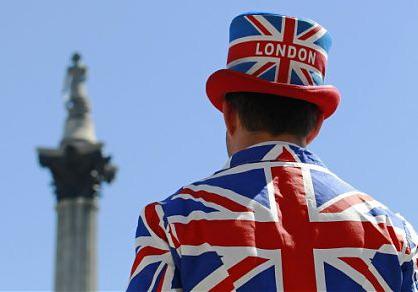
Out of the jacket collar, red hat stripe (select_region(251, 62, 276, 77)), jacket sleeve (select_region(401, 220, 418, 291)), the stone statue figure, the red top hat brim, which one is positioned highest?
the stone statue figure

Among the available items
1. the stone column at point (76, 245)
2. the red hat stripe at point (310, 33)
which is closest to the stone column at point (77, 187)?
the stone column at point (76, 245)

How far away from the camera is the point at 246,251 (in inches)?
170

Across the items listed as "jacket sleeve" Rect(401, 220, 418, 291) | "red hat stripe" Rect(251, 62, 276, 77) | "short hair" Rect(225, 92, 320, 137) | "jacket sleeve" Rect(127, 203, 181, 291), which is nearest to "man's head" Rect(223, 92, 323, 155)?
"short hair" Rect(225, 92, 320, 137)

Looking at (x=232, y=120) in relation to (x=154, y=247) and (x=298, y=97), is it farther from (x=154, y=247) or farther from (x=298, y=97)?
(x=154, y=247)

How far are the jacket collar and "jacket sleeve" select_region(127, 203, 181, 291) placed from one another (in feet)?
1.13

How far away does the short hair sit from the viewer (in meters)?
4.55

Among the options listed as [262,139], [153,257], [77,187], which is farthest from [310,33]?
[77,187]

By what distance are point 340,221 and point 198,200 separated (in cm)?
47

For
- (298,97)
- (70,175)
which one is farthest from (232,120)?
(70,175)

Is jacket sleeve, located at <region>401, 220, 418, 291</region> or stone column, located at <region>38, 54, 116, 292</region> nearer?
jacket sleeve, located at <region>401, 220, 418, 291</region>

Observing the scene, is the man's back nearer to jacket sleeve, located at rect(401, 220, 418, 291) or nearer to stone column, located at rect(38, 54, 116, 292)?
jacket sleeve, located at rect(401, 220, 418, 291)

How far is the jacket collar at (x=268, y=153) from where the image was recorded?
4578 mm

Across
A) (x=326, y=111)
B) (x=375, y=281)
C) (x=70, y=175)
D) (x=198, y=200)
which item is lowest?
(x=375, y=281)

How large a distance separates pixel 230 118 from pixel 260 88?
151 millimetres
